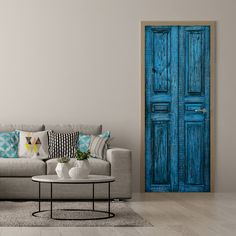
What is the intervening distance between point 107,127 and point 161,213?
2.38 metres

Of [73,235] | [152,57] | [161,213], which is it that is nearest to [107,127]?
[152,57]

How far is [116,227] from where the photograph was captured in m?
5.57

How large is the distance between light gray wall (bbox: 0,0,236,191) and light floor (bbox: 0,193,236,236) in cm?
90

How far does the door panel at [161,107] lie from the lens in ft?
28.7

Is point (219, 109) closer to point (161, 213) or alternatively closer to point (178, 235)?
point (161, 213)

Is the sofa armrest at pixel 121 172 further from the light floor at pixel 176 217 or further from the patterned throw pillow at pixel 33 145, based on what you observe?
the patterned throw pillow at pixel 33 145

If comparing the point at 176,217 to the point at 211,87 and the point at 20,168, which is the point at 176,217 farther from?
the point at 211,87

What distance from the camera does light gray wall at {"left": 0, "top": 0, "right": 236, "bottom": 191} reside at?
866cm

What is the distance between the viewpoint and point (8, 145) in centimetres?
794

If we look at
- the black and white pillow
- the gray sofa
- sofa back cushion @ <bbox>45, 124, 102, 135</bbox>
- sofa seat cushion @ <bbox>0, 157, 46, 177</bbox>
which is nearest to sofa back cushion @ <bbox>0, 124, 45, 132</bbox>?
sofa back cushion @ <bbox>45, 124, 102, 135</bbox>

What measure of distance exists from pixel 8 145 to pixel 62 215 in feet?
6.30

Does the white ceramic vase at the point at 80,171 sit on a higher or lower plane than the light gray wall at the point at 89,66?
lower

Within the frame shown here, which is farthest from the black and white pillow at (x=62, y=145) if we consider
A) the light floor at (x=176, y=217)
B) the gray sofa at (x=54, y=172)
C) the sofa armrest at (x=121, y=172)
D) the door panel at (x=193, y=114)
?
the door panel at (x=193, y=114)

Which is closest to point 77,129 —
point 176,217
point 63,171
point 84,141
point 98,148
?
point 84,141
